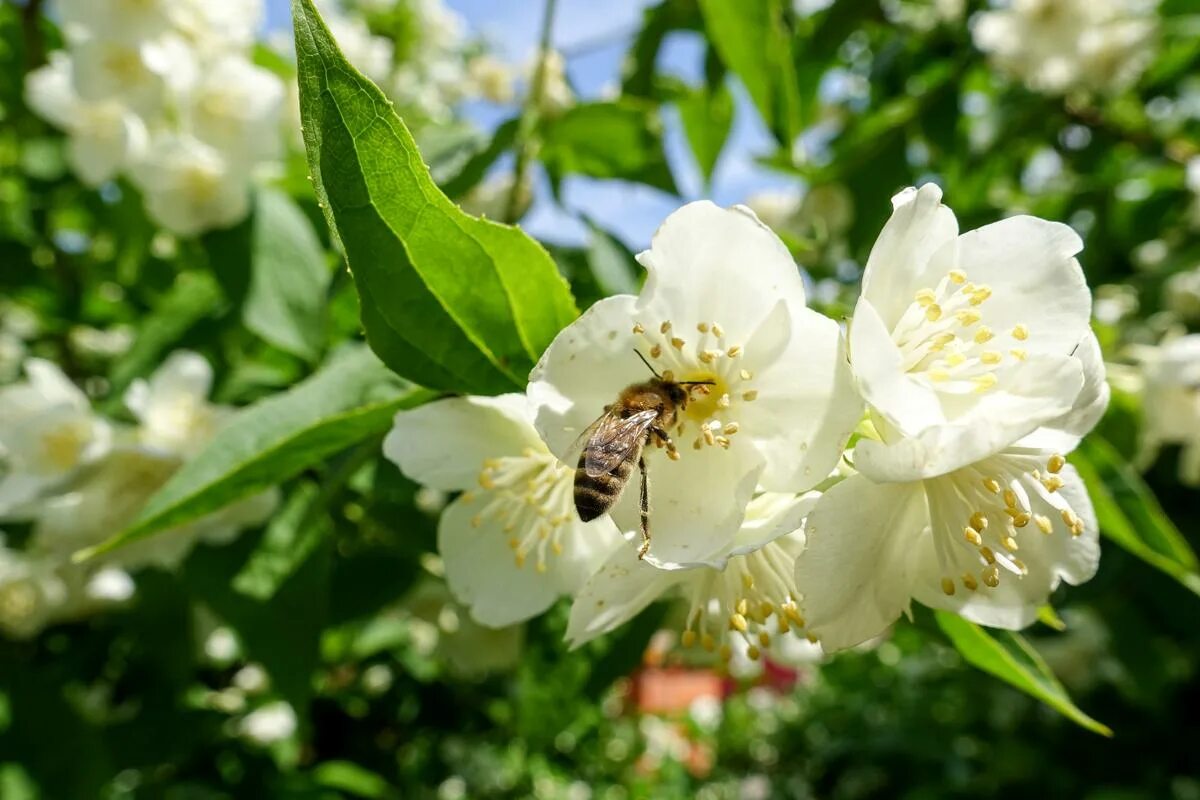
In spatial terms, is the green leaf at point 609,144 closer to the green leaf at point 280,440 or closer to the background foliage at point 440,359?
the background foliage at point 440,359

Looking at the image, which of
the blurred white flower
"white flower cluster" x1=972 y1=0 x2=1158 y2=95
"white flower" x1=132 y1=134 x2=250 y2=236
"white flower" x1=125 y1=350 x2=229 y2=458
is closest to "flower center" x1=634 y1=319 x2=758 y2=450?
"white flower" x1=125 y1=350 x2=229 y2=458

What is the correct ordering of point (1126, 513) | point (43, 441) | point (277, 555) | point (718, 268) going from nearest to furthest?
point (718, 268), point (1126, 513), point (277, 555), point (43, 441)

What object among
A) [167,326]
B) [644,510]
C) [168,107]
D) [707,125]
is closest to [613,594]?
[644,510]

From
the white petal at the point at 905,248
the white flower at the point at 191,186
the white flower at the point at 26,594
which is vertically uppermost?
the white flower at the point at 191,186

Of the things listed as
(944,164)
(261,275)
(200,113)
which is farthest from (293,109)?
(944,164)

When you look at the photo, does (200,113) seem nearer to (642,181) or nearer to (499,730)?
(642,181)

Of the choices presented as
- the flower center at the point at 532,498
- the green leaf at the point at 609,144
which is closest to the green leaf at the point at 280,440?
the flower center at the point at 532,498

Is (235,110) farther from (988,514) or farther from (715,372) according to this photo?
Answer: (988,514)
